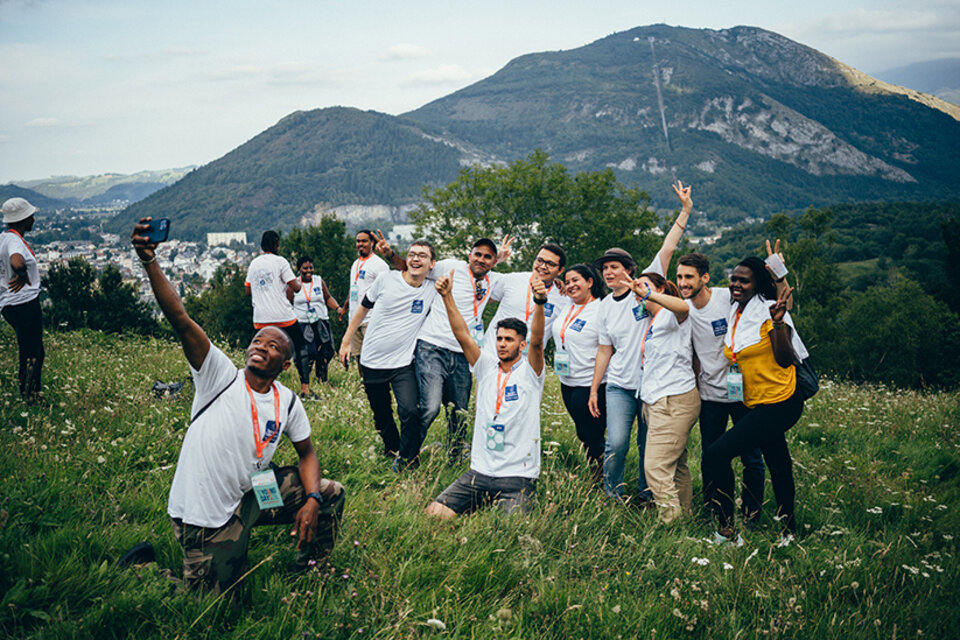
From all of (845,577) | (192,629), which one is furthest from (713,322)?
(192,629)

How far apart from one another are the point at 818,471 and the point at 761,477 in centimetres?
205

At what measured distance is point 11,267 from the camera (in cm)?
582

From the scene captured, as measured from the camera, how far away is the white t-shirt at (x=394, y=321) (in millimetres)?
5617

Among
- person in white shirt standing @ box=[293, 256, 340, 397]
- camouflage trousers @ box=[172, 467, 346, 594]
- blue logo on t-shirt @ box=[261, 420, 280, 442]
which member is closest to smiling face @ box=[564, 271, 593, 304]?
camouflage trousers @ box=[172, 467, 346, 594]

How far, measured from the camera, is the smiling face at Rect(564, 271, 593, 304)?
5355mm

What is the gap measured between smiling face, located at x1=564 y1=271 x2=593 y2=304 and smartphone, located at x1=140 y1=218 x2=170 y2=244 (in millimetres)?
3635

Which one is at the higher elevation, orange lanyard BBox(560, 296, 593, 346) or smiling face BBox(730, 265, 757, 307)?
smiling face BBox(730, 265, 757, 307)

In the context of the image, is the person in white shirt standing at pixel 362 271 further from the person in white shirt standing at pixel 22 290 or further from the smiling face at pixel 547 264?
the person in white shirt standing at pixel 22 290

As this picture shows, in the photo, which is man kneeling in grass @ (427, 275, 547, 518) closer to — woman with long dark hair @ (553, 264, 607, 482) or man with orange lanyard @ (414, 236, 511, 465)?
woman with long dark hair @ (553, 264, 607, 482)

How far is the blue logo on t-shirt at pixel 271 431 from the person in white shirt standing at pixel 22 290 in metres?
4.42

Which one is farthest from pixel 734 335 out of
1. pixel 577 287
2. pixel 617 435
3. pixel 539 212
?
pixel 539 212

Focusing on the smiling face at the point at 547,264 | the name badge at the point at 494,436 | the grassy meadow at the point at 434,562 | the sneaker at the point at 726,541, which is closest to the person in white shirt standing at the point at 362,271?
the grassy meadow at the point at 434,562

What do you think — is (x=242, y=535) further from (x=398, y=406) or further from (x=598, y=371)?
(x=598, y=371)

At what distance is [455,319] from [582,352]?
1482 mm
